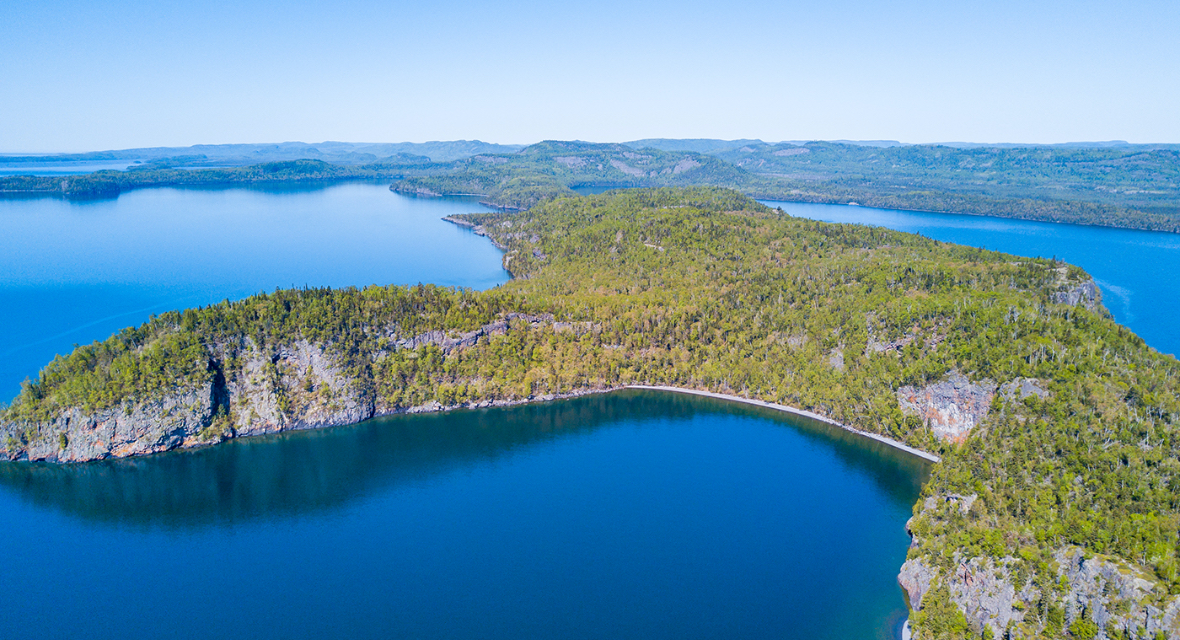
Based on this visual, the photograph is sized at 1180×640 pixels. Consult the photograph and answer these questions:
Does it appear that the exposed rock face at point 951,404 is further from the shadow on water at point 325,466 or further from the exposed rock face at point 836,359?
the exposed rock face at point 836,359

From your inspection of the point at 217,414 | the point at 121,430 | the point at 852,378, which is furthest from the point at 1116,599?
the point at 121,430

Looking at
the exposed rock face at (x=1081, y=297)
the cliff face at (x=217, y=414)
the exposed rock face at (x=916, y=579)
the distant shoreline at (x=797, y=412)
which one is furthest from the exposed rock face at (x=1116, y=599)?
the cliff face at (x=217, y=414)

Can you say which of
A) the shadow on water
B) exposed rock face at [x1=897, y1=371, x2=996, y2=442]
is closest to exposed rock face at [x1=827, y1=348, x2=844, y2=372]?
the shadow on water

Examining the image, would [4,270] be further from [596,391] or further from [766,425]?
[766,425]

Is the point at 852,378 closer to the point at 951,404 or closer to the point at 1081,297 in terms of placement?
the point at 951,404

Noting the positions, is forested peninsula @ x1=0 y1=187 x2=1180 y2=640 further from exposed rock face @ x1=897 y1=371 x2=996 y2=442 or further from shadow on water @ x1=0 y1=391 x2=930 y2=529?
shadow on water @ x1=0 y1=391 x2=930 y2=529
